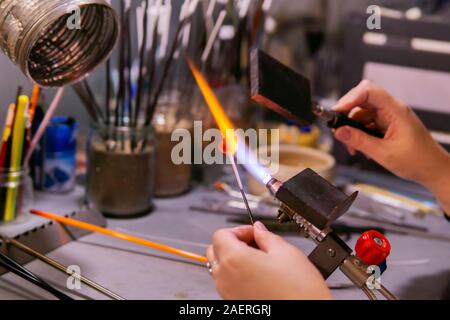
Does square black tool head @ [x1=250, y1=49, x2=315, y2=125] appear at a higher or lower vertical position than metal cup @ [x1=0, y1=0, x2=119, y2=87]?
lower

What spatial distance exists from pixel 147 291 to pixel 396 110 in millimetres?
518

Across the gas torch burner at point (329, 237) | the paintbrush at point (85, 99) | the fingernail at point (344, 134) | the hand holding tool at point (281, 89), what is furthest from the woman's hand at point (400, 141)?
the paintbrush at point (85, 99)

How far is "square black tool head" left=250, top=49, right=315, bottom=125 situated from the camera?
2.32 ft

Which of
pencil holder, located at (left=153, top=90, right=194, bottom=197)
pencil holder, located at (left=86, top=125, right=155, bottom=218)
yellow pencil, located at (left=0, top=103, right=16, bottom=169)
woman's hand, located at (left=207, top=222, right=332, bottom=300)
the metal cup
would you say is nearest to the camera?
woman's hand, located at (left=207, top=222, right=332, bottom=300)

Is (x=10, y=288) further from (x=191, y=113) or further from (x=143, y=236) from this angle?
(x=191, y=113)

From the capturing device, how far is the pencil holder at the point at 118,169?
96 cm

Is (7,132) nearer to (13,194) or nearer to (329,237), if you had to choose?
(13,194)

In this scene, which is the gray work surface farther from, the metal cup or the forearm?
the metal cup

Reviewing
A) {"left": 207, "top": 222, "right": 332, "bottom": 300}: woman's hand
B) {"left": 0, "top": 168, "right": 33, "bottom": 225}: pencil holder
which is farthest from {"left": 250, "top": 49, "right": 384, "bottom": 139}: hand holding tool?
{"left": 0, "top": 168, "right": 33, "bottom": 225}: pencil holder

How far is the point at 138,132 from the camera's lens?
98 centimetres

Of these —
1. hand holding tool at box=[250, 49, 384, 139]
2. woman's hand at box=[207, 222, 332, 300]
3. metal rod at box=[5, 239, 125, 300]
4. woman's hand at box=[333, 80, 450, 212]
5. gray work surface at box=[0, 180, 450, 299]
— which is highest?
hand holding tool at box=[250, 49, 384, 139]

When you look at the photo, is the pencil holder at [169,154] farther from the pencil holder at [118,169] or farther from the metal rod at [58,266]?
the metal rod at [58,266]

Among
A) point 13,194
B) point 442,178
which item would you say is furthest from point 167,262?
point 442,178

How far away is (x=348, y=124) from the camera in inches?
35.4
